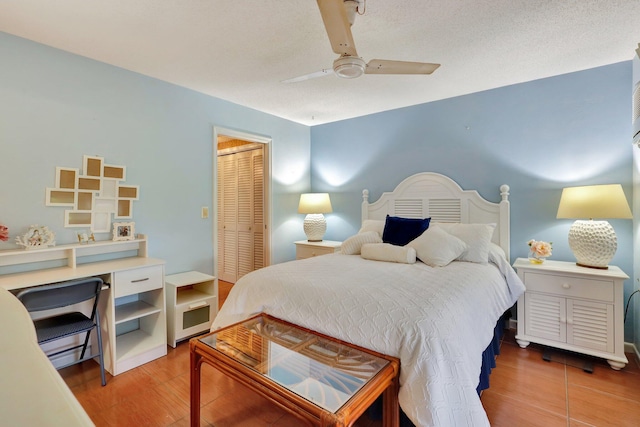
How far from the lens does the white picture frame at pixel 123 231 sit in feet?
8.17

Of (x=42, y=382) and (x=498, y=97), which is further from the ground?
(x=498, y=97)

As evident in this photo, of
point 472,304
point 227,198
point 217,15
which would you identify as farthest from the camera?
point 227,198

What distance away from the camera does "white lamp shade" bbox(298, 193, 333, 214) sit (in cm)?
395

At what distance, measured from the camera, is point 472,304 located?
1.73 meters

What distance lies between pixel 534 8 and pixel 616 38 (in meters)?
0.88

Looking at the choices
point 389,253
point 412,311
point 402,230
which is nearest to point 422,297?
point 412,311

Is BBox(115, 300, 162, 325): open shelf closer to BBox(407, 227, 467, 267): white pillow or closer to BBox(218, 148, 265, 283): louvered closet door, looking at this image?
BBox(218, 148, 265, 283): louvered closet door

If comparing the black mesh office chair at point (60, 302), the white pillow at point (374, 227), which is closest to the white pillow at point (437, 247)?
the white pillow at point (374, 227)

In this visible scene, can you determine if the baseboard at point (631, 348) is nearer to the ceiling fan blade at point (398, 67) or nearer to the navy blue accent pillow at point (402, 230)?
the navy blue accent pillow at point (402, 230)

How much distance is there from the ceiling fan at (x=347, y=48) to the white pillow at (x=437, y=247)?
1340mm

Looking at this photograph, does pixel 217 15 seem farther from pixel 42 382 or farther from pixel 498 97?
pixel 498 97

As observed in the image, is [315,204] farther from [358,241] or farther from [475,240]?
[475,240]

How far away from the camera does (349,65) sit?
1.64m

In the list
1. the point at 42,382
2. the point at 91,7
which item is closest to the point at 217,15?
the point at 91,7
